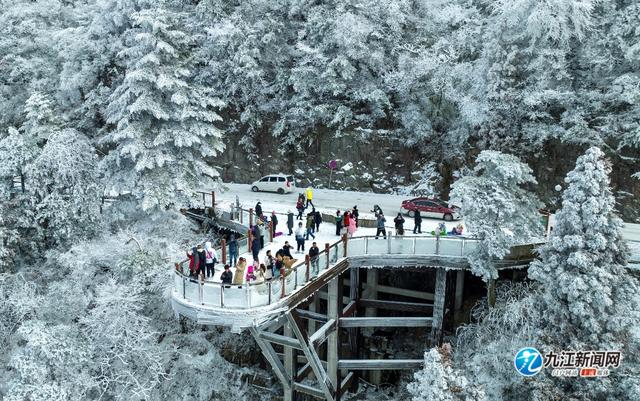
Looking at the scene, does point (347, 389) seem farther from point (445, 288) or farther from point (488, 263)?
point (488, 263)

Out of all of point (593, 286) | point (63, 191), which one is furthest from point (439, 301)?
point (63, 191)

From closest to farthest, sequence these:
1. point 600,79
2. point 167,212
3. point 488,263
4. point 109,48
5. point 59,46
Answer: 1. point 488,263
2. point 167,212
3. point 600,79
4. point 109,48
5. point 59,46

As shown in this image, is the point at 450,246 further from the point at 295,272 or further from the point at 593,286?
the point at 295,272

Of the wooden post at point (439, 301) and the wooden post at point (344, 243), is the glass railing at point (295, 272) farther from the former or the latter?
the wooden post at point (439, 301)

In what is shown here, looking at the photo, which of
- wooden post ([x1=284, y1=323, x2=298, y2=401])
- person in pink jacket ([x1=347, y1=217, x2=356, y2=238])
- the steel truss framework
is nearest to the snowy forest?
wooden post ([x1=284, y1=323, x2=298, y2=401])

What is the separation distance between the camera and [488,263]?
1892 centimetres

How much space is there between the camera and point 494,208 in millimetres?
18328

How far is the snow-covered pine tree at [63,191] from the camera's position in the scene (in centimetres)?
2503

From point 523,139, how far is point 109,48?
23.6 metres

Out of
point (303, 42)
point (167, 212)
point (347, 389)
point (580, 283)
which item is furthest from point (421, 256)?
point (303, 42)

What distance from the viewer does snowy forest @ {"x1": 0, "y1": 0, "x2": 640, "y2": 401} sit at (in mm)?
16438

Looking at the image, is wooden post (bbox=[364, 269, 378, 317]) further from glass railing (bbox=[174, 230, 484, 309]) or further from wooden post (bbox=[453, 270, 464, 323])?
glass railing (bbox=[174, 230, 484, 309])

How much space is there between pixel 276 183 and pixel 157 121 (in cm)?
925

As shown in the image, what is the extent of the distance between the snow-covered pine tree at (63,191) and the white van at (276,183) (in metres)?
10.2
